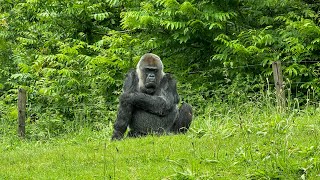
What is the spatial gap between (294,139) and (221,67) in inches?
274

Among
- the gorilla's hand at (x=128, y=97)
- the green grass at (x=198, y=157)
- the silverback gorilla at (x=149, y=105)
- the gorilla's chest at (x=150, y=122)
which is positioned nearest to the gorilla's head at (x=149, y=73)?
the silverback gorilla at (x=149, y=105)

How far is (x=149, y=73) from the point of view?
29.5 ft

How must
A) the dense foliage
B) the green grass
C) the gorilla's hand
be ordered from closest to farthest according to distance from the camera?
the green grass → the gorilla's hand → the dense foliage

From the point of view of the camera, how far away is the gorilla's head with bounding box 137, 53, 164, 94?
8953mm

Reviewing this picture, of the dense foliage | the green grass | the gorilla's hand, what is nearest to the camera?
the green grass

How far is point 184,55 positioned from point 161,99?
19.7 ft

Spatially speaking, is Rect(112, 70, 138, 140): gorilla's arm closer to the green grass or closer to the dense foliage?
the green grass

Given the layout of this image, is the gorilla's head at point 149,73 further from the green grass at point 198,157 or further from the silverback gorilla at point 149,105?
the green grass at point 198,157

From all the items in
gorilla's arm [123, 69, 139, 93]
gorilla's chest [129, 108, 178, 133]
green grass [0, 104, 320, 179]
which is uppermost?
gorilla's arm [123, 69, 139, 93]

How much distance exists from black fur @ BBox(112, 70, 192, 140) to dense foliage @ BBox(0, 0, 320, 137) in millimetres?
2192

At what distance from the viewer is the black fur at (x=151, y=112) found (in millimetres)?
8977

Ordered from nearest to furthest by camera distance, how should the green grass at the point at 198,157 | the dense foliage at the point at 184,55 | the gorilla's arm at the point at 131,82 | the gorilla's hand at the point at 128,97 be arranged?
1. the green grass at the point at 198,157
2. the gorilla's hand at the point at 128,97
3. the gorilla's arm at the point at 131,82
4. the dense foliage at the point at 184,55

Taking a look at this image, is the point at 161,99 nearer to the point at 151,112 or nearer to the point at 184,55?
the point at 151,112

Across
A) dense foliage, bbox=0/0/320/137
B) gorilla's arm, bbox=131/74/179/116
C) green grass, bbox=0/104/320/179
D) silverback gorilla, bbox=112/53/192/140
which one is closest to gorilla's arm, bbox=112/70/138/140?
silverback gorilla, bbox=112/53/192/140
